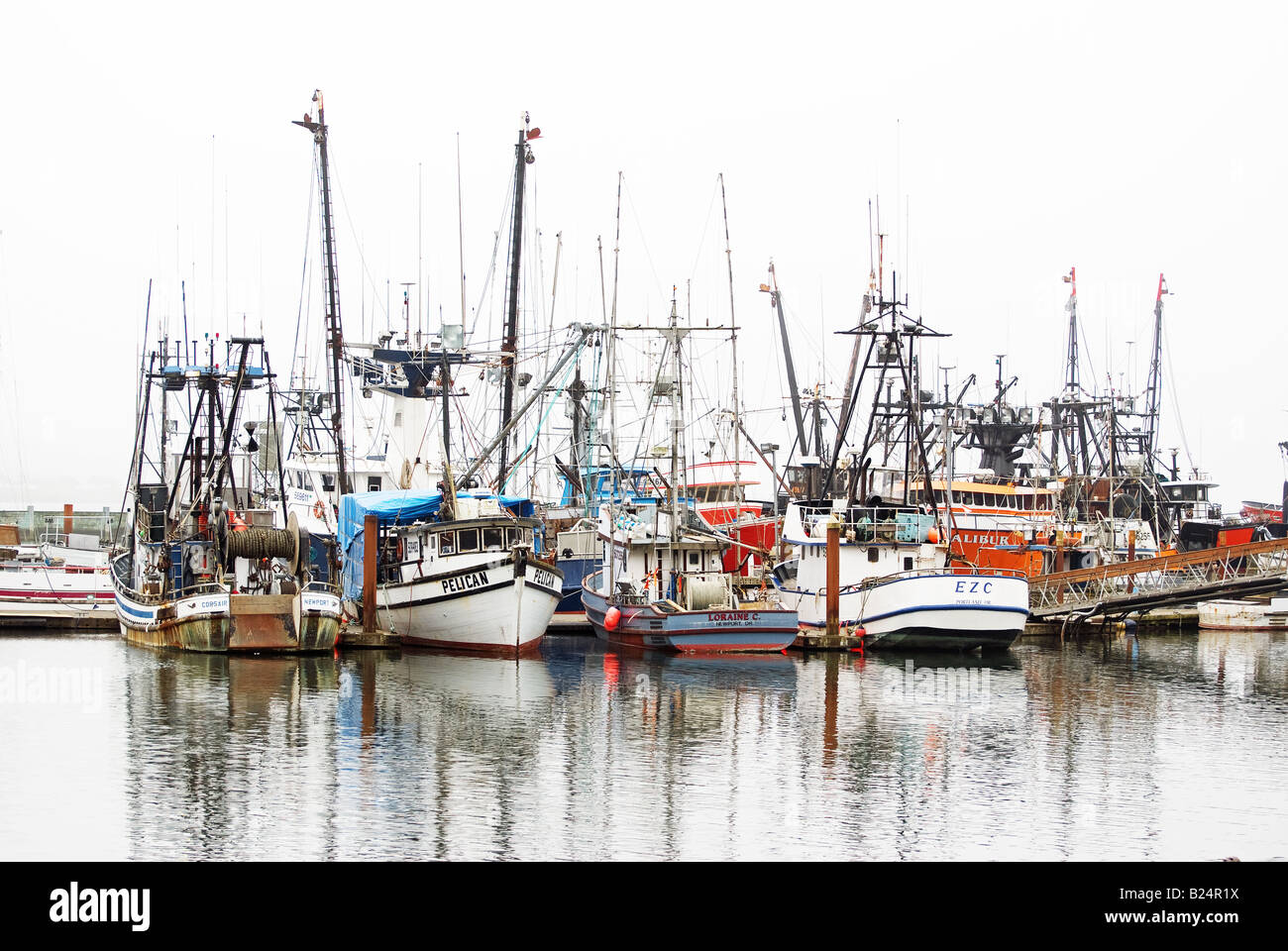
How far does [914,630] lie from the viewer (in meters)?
47.7

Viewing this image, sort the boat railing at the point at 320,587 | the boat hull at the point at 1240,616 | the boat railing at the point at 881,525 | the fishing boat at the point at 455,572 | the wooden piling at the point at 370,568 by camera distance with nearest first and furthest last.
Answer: the boat railing at the point at 320,587, the fishing boat at the point at 455,572, the wooden piling at the point at 370,568, the boat railing at the point at 881,525, the boat hull at the point at 1240,616

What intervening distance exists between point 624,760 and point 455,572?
60.2 feet

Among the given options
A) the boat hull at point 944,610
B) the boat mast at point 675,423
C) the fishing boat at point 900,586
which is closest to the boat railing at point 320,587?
the boat mast at point 675,423

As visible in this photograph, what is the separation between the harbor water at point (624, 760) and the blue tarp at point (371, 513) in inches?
201

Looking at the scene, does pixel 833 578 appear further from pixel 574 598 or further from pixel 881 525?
pixel 574 598

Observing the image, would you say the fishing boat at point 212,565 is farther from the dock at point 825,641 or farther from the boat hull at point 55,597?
the dock at point 825,641

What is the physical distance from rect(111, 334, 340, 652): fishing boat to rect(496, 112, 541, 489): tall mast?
10.1 meters

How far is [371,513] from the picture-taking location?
46344 mm

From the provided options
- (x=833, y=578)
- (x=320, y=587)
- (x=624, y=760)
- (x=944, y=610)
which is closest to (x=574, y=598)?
(x=833, y=578)

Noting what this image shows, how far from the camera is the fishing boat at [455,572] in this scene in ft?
148
